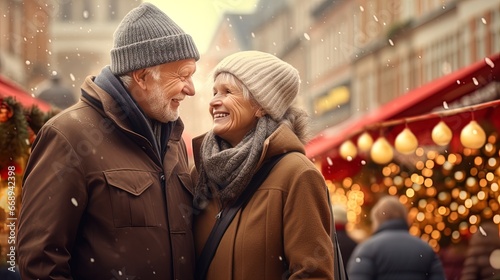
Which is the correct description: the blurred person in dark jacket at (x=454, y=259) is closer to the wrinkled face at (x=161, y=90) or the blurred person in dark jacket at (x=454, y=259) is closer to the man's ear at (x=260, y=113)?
the man's ear at (x=260, y=113)

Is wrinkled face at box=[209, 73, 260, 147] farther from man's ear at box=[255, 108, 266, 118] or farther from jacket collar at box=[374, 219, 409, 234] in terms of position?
jacket collar at box=[374, 219, 409, 234]

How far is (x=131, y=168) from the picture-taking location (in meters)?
4.55

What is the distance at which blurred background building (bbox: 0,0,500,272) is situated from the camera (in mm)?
9445

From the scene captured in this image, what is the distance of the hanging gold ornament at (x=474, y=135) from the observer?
28.3ft

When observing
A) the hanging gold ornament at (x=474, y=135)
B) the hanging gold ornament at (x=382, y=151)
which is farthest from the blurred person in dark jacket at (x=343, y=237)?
the hanging gold ornament at (x=474, y=135)

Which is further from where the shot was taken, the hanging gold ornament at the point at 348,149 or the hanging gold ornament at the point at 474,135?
the hanging gold ornament at the point at 348,149

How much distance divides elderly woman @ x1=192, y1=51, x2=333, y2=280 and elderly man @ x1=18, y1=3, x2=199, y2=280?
0.14m

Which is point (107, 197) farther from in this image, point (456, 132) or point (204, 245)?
point (456, 132)

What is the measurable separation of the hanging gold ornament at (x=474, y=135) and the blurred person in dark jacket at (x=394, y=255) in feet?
2.85

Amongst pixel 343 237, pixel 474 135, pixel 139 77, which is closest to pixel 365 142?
pixel 343 237

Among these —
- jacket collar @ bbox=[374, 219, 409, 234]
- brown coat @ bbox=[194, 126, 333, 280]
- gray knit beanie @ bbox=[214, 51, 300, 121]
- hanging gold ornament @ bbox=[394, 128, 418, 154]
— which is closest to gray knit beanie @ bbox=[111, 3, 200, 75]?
gray knit beanie @ bbox=[214, 51, 300, 121]

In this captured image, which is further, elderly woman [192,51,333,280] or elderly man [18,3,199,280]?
elderly woman [192,51,333,280]

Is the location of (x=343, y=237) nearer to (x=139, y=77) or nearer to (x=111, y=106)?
(x=139, y=77)

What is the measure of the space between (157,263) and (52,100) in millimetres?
7816
